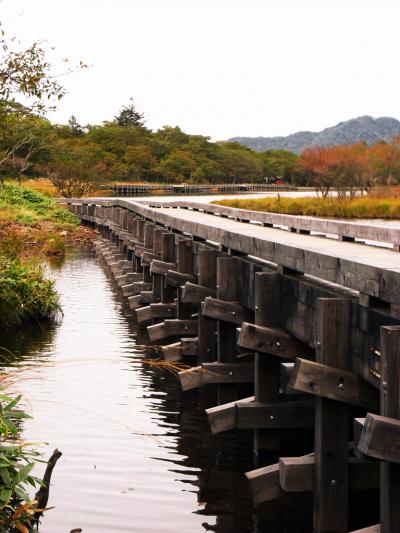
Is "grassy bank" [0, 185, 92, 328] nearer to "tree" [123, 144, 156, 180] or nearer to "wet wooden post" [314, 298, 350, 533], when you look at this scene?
"wet wooden post" [314, 298, 350, 533]

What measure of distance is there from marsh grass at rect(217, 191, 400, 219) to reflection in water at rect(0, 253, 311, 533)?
32.9 metres

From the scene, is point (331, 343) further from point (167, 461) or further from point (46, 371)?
point (46, 371)

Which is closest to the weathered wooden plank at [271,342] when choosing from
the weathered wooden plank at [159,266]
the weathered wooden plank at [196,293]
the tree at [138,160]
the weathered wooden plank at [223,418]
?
the weathered wooden plank at [223,418]

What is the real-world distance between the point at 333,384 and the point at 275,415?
216 cm

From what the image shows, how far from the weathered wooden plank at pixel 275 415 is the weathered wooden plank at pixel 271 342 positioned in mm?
618

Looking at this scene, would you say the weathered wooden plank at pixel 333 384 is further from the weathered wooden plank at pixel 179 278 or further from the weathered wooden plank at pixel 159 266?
the weathered wooden plank at pixel 159 266

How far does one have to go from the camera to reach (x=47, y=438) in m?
10.6

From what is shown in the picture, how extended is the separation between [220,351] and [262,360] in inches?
83.4

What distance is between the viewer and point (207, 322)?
12.7 metres

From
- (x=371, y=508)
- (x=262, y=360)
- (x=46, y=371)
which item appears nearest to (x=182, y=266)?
(x=46, y=371)

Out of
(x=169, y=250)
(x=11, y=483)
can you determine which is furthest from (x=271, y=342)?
(x=169, y=250)

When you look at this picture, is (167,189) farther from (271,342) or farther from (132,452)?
(271,342)

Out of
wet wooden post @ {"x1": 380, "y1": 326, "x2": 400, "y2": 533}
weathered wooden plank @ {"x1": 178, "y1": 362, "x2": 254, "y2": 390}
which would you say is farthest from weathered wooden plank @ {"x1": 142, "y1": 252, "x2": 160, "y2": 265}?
wet wooden post @ {"x1": 380, "y1": 326, "x2": 400, "y2": 533}

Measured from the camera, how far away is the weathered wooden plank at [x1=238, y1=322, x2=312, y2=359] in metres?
8.61
